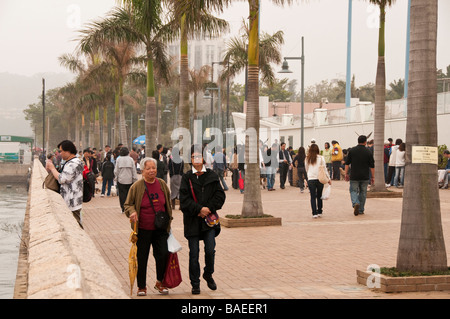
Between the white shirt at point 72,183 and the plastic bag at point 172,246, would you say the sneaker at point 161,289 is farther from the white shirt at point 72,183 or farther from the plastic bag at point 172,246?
the white shirt at point 72,183

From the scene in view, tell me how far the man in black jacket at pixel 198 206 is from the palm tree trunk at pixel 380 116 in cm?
1357

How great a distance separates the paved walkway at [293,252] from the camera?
25.4ft

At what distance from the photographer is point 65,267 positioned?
5.34 m

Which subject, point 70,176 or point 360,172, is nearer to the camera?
point 70,176

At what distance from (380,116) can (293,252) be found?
36.2 ft

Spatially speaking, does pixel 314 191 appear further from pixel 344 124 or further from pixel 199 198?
pixel 344 124

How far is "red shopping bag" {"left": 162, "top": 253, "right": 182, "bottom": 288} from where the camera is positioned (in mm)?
7535

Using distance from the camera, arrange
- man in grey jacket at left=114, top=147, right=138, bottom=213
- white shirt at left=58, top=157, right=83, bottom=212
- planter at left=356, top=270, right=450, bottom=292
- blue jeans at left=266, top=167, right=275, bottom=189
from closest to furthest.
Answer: planter at left=356, top=270, right=450, bottom=292 → white shirt at left=58, top=157, right=83, bottom=212 → man in grey jacket at left=114, top=147, right=138, bottom=213 → blue jeans at left=266, top=167, right=275, bottom=189

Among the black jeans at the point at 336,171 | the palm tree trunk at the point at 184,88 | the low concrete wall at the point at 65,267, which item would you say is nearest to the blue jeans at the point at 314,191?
the palm tree trunk at the point at 184,88

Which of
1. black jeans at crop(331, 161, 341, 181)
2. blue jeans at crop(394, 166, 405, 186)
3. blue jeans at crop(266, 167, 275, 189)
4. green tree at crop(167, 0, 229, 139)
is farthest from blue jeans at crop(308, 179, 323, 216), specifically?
black jeans at crop(331, 161, 341, 181)

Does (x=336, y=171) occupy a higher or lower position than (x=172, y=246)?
higher

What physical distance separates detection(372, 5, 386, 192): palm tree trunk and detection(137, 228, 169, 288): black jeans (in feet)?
45.6

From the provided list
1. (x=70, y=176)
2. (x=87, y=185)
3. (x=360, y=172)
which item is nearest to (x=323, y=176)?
(x=360, y=172)

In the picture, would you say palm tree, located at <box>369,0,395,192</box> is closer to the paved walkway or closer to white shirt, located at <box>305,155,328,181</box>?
the paved walkway
